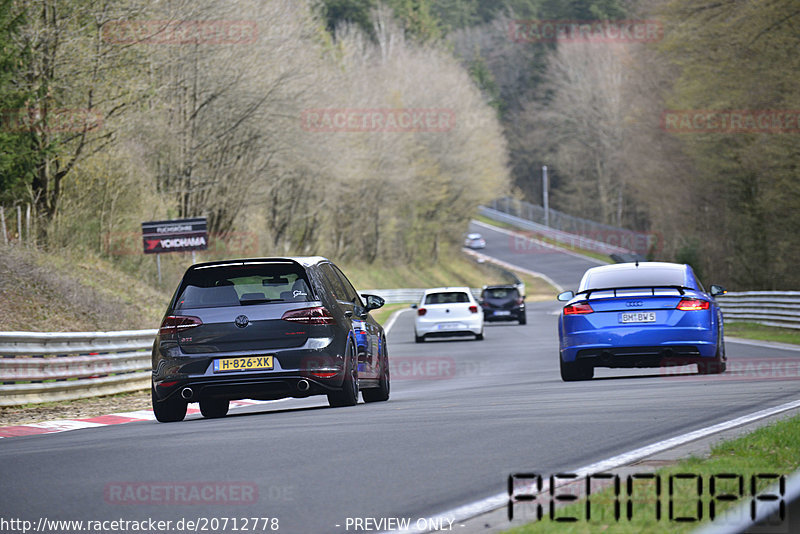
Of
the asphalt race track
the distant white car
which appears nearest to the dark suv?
the asphalt race track

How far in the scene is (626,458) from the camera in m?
8.47

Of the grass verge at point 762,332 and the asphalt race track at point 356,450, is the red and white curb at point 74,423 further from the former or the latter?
the grass verge at point 762,332

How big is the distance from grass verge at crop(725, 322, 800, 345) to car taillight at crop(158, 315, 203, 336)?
17.6 metres

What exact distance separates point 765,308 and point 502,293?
11548 millimetres

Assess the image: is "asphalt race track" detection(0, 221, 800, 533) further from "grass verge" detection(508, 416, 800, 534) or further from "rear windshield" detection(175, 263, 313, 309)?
"rear windshield" detection(175, 263, 313, 309)

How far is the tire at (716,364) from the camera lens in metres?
16.2

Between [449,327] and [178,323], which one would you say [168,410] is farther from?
[449,327]

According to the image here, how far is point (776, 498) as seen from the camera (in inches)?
137

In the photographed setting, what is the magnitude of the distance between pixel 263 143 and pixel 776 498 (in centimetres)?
4456

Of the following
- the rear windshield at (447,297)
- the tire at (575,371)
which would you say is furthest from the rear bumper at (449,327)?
the tire at (575,371)

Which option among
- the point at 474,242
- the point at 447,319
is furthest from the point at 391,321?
the point at 474,242

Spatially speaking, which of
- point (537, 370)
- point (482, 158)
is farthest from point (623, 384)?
point (482, 158)

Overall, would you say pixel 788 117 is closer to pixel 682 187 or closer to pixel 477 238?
pixel 682 187

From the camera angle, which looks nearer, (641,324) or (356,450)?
(356,450)
